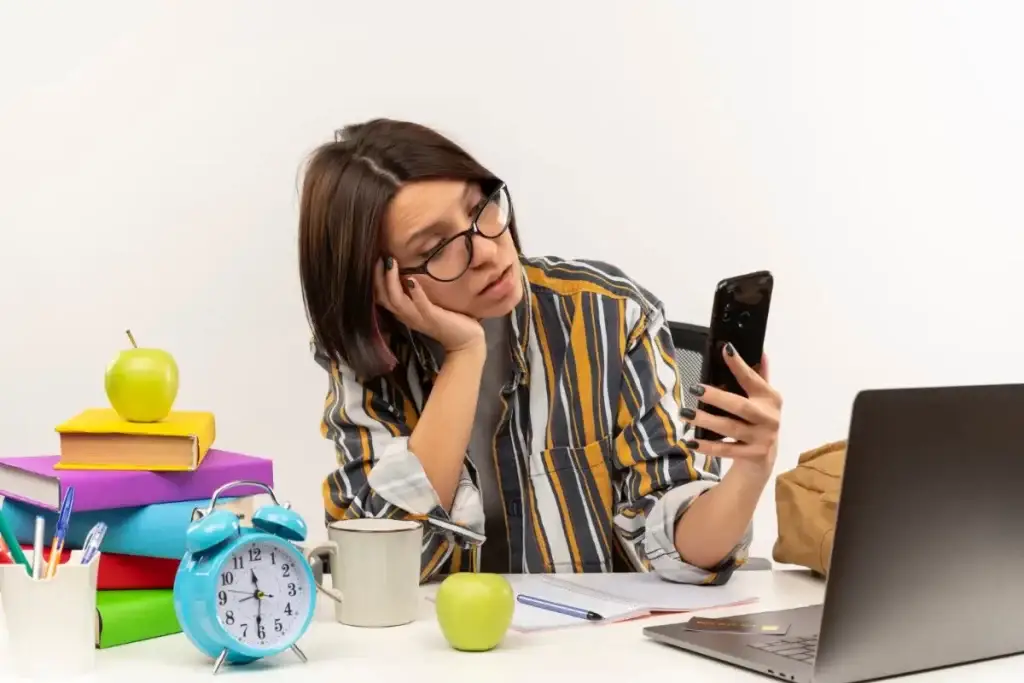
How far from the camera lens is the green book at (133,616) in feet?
3.46

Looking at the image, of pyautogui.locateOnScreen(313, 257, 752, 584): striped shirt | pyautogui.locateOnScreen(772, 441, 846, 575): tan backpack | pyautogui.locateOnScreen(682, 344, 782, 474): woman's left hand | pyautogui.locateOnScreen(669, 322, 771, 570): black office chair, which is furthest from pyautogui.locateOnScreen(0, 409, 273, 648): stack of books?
pyautogui.locateOnScreen(669, 322, 771, 570): black office chair

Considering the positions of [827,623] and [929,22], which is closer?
[827,623]

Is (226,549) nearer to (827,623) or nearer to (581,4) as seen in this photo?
(827,623)

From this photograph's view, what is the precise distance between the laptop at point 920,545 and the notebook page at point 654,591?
0.67 ft

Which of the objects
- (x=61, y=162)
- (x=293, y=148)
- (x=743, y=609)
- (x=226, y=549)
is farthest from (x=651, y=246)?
(x=226, y=549)

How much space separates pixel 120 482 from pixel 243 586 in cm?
22

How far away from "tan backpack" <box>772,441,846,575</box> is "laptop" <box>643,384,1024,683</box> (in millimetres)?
396

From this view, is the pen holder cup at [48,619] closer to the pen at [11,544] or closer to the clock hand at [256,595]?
the pen at [11,544]

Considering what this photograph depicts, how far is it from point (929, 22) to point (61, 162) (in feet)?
6.89

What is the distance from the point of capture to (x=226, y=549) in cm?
96

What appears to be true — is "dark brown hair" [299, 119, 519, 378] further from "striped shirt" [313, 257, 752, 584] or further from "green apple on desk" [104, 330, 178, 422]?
"green apple on desk" [104, 330, 178, 422]

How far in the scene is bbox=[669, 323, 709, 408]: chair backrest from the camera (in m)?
1.83

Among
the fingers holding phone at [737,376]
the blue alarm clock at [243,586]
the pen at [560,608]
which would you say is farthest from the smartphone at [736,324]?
the blue alarm clock at [243,586]

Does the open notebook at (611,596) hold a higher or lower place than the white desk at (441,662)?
lower
